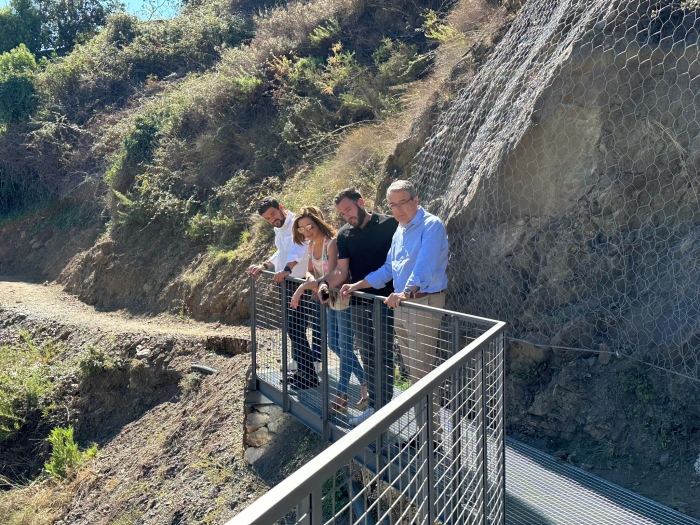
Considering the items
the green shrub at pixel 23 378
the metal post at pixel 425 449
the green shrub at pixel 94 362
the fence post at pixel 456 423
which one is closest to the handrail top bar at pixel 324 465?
the metal post at pixel 425 449

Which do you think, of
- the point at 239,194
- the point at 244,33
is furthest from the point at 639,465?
the point at 244,33

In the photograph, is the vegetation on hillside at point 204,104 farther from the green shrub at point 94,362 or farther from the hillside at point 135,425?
the green shrub at point 94,362

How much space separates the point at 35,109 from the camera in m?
22.0

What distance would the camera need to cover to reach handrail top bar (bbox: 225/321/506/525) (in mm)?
1426

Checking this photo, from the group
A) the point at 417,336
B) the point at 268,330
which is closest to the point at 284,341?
the point at 268,330

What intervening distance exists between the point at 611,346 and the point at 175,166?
1318 centimetres

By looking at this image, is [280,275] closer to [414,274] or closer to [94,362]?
[414,274]

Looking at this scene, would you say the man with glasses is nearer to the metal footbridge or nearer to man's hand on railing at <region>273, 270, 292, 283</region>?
the metal footbridge

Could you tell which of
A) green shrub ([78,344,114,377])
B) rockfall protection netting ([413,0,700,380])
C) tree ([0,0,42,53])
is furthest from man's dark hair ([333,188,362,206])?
tree ([0,0,42,53])

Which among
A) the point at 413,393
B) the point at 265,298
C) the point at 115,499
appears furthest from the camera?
the point at 115,499

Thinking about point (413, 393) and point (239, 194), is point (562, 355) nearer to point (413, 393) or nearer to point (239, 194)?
point (413, 393)

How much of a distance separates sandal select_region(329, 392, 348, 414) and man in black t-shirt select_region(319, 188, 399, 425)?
157mm

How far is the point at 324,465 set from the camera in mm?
1635

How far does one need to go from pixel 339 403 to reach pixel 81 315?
34.0ft
